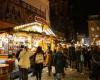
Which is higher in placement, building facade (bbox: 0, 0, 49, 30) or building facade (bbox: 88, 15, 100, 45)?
building facade (bbox: 88, 15, 100, 45)

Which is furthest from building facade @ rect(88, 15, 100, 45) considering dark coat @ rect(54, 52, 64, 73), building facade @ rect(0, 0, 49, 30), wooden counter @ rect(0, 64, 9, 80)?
wooden counter @ rect(0, 64, 9, 80)

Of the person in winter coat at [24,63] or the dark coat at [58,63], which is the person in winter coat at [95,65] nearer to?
the dark coat at [58,63]

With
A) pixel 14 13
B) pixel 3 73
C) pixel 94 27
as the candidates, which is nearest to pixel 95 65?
pixel 3 73

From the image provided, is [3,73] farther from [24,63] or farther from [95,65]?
[95,65]

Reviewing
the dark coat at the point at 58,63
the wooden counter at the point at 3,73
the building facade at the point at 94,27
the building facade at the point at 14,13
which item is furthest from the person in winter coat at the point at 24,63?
the building facade at the point at 94,27

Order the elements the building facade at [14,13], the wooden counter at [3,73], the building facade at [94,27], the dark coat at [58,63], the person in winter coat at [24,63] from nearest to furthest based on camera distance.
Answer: the wooden counter at [3,73]
the dark coat at [58,63]
the person in winter coat at [24,63]
the building facade at [14,13]
the building facade at [94,27]

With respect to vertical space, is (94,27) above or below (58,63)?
above

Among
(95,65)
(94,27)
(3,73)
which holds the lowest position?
(3,73)

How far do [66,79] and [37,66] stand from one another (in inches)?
121

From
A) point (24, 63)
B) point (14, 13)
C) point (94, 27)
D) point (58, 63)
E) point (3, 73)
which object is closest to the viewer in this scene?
point (3, 73)

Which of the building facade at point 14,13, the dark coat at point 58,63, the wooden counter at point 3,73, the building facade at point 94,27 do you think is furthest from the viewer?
the building facade at point 94,27

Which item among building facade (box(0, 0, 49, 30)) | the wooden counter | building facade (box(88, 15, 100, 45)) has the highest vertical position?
building facade (box(88, 15, 100, 45))

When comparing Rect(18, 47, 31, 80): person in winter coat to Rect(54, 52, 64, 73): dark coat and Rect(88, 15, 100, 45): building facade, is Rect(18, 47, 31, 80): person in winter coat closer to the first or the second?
Rect(54, 52, 64, 73): dark coat

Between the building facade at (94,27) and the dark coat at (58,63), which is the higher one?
the building facade at (94,27)
